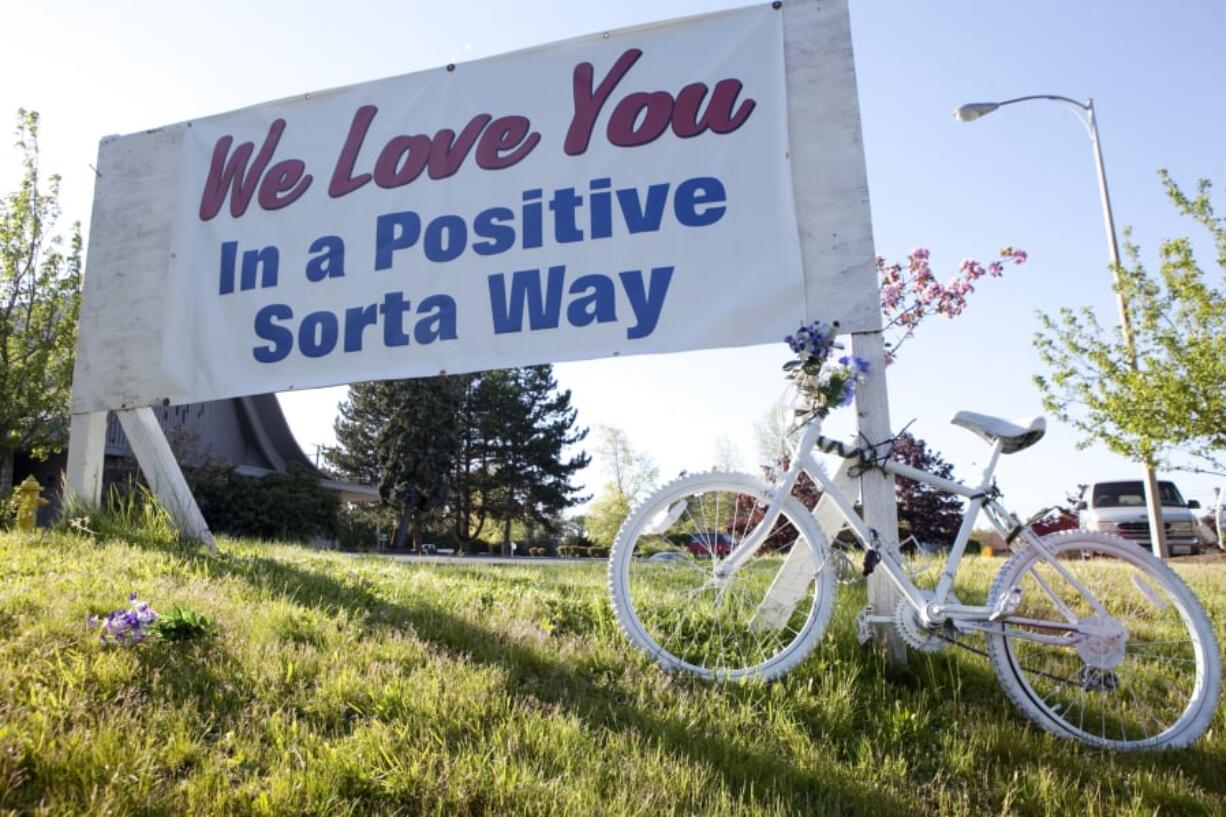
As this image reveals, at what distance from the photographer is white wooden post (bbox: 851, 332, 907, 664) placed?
11.5 ft

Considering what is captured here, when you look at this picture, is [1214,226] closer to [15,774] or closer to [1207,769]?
[1207,769]

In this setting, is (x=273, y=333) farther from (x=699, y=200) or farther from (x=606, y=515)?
(x=606, y=515)

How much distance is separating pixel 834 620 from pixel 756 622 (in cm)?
48

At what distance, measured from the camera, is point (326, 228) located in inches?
211

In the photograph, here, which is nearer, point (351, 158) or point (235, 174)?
point (351, 158)

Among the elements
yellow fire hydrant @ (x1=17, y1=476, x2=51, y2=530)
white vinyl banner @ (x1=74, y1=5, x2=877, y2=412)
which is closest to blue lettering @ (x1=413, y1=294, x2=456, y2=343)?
white vinyl banner @ (x1=74, y1=5, x2=877, y2=412)

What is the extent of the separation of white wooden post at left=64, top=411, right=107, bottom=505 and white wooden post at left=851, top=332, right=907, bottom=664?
545 centimetres

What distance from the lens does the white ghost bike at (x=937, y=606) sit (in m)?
3.02

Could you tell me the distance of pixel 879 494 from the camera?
3639mm

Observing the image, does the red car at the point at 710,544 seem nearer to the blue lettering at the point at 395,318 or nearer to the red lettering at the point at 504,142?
the blue lettering at the point at 395,318

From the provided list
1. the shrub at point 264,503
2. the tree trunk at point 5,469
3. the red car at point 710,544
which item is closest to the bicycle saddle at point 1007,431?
the red car at point 710,544

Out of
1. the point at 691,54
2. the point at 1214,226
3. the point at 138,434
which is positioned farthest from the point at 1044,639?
the point at 1214,226

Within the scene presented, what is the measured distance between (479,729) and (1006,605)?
2.08 m

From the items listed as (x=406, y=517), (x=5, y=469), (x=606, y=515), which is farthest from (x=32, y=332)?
(x=606, y=515)
